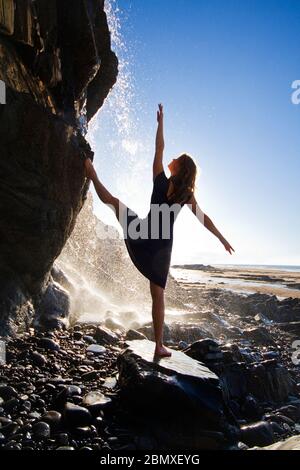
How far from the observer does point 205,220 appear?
201 inches

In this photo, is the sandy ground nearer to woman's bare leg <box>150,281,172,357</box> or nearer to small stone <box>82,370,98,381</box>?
woman's bare leg <box>150,281,172,357</box>

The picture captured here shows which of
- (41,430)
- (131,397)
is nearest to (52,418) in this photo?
(41,430)

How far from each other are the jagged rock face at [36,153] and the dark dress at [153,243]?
5.11ft

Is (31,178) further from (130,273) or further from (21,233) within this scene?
(130,273)

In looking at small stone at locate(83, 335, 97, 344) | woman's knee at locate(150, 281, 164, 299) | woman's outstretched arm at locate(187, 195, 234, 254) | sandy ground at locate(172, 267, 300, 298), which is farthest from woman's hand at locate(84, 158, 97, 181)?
sandy ground at locate(172, 267, 300, 298)

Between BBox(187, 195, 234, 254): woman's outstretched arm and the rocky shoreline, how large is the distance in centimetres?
158

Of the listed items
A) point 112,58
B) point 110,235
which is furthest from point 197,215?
point 110,235

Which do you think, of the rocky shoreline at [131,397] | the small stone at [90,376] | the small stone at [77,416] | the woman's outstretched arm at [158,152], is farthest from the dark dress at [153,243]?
the small stone at [77,416]

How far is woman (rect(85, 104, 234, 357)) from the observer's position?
4.59 m

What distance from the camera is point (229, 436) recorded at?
12.3ft

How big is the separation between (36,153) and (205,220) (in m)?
2.62

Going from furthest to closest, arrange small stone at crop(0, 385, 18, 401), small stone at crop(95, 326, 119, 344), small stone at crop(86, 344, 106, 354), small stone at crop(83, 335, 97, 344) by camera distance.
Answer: small stone at crop(95, 326, 119, 344)
small stone at crop(83, 335, 97, 344)
small stone at crop(86, 344, 106, 354)
small stone at crop(0, 385, 18, 401)

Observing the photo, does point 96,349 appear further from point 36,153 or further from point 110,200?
point 36,153

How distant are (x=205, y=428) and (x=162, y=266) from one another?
6.28 ft
